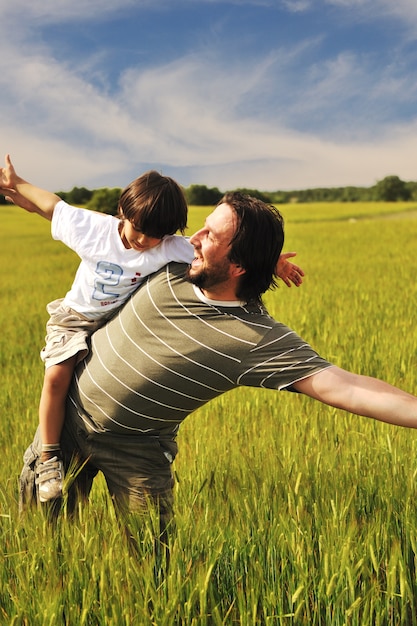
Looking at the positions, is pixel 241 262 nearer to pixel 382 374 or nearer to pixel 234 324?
pixel 234 324

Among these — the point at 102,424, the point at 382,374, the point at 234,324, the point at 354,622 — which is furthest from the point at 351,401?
the point at 382,374

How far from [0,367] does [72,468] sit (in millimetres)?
3113

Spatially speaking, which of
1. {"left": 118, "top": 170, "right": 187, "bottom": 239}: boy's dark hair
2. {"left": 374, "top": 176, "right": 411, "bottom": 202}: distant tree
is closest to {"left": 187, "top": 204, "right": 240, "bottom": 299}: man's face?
{"left": 118, "top": 170, "right": 187, "bottom": 239}: boy's dark hair

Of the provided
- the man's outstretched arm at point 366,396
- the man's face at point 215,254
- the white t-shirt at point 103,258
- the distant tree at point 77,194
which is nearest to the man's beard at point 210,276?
the man's face at point 215,254

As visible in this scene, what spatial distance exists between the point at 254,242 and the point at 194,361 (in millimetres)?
359

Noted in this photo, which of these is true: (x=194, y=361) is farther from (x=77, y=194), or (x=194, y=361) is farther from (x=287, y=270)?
(x=77, y=194)

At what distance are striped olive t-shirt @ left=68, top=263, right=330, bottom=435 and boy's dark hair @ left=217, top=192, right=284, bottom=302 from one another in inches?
2.7

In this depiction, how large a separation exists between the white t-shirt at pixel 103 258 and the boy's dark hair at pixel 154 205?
2.4 inches

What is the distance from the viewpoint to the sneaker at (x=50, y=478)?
202 centimetres

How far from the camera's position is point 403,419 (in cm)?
164

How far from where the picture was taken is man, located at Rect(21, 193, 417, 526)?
5.55 ft

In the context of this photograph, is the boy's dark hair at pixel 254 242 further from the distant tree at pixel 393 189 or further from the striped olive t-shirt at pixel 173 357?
the distant tree at pixel 393 189

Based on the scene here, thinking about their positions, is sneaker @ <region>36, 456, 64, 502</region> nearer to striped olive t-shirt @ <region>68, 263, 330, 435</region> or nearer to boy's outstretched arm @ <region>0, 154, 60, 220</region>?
striped olive t-shirt @ <region>68, 263, 330, 435</region>

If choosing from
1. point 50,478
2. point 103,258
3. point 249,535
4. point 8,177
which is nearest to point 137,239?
point 103,258
